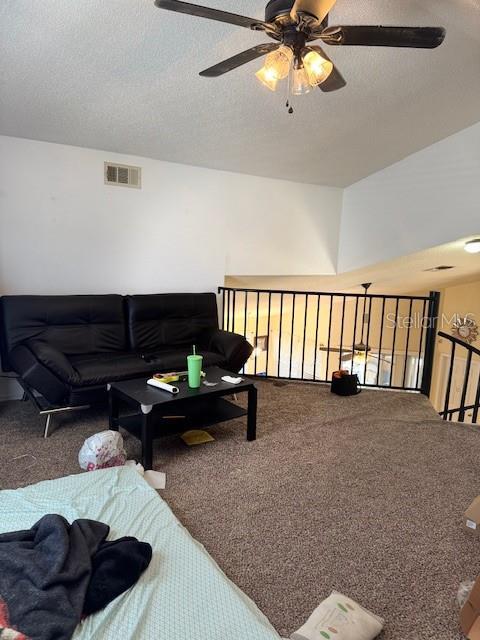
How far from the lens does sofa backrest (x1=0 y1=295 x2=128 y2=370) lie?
10.6 ft

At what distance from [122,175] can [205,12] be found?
2.62m

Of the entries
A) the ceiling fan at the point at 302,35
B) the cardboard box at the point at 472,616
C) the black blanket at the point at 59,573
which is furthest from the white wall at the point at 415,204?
the black blanket at the point at 59,573

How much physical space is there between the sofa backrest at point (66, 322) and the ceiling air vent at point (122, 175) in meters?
1.20

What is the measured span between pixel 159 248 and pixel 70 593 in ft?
11.5

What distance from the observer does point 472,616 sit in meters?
1.33

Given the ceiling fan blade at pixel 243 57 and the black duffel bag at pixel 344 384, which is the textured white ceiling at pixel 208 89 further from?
the black duffel bag at pixel 344 384

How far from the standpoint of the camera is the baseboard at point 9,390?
357 cm

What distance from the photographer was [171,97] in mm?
2859

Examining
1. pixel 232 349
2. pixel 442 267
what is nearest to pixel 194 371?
pixel 232 349

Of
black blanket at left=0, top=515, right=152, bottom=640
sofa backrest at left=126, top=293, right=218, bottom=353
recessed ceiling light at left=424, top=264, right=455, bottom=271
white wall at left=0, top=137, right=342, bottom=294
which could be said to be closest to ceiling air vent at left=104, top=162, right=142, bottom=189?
white wall at left=0, top=137, right=342, bottom=294

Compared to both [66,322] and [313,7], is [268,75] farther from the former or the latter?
[66,322]

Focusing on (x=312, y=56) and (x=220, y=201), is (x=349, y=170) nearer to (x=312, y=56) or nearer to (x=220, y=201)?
(x=220, y=201)

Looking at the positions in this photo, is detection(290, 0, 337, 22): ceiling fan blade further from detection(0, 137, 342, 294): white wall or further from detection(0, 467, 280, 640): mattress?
detection(0, 137, 342, 294): white wall

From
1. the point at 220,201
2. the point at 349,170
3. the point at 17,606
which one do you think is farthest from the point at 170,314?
the point at 17,606
